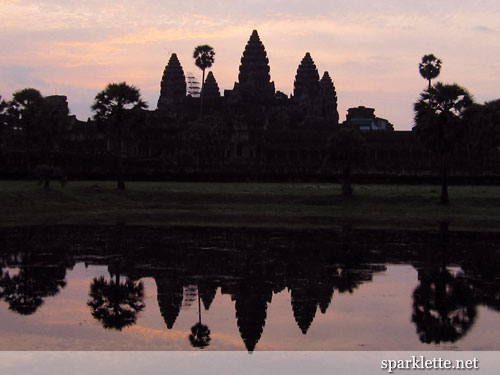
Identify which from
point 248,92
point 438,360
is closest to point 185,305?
point 438,360

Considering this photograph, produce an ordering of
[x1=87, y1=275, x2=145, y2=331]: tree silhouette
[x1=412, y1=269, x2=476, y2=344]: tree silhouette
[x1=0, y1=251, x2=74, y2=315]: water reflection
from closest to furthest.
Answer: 1. [x1=412, y1=269, x2=476, y2=344]: tree silhouette
2. [x1=87, y1=275, x2=145, y2=331]: tree silhouette
3. [x1=0, y1=251, x2=74, y2=315]: water reflection

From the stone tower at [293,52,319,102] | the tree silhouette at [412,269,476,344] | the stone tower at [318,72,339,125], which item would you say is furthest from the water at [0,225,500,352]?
the stone tower at [293,52,319,102]

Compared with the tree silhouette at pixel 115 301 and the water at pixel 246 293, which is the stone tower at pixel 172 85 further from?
the tree silhouette at pixel 115 301

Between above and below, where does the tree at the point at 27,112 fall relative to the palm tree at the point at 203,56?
below

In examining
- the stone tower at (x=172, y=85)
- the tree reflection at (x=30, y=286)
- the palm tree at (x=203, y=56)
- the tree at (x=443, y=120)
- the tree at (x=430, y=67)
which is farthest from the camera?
the stone tower at (x=172, y=85)

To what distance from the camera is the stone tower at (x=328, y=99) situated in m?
177

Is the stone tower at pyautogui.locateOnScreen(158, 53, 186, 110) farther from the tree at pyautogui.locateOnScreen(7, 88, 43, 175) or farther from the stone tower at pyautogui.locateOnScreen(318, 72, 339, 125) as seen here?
the tree at pyautogui.locateOnScreen(7, 88, 43, 175)

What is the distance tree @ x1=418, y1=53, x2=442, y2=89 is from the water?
8336cm

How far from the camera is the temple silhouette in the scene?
70625 millimetres

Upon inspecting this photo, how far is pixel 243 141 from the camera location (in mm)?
132000

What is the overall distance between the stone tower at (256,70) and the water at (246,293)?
13902cm

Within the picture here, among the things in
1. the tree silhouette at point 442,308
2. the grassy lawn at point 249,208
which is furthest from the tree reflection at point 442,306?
the grassy lawn at point 249,208

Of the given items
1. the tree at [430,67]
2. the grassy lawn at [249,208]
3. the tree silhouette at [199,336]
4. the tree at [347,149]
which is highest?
the tree at [430,67]

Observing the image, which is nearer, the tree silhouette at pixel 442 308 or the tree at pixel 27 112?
the tree silhouette at pixel 442 308
